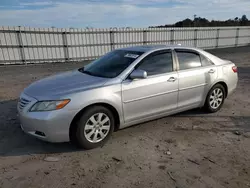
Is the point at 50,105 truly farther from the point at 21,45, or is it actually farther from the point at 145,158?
the point at 21,45

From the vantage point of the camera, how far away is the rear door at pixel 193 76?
4.11 meters

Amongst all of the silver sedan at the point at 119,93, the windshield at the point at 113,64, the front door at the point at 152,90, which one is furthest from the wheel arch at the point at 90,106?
the windshield at the point at 113,64

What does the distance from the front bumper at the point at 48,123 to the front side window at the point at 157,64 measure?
1.50 meters

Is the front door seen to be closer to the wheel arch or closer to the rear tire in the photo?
the wheel arch

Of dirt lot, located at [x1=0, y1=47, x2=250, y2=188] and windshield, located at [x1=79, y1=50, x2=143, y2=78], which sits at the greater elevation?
windshield, located at [x1=79, y1=50, x2=143, y2=78]

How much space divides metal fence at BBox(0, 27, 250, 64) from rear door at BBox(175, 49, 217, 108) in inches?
463

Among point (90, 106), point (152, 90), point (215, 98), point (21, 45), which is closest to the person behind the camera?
point (90, 106)

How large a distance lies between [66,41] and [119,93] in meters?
12.3

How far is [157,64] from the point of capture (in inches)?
153

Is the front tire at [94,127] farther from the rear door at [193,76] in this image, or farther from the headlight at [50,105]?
the rear door at [193,76]

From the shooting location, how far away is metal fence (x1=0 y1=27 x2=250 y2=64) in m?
13.0

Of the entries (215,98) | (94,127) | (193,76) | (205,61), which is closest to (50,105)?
(94,127)

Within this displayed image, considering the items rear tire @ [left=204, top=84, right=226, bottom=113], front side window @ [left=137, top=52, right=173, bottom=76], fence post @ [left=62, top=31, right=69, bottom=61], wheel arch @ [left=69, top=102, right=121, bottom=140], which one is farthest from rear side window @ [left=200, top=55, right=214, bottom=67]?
fence post @ [left=62, top=31, right=69, bottom=61]

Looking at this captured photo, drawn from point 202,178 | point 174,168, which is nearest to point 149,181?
point 174,168
